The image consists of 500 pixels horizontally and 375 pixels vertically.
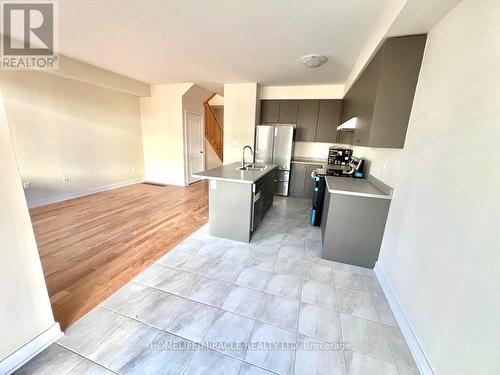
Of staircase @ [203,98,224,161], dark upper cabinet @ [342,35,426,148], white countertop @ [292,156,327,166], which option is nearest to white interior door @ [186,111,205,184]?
staircase @ [203,98,224,161]

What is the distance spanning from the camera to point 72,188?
414 cm

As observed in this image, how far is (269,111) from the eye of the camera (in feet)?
16.3

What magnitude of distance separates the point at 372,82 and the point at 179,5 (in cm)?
212

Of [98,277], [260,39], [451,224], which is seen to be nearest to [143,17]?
[260,39]

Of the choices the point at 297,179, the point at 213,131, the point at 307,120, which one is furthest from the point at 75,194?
the point at 307,120

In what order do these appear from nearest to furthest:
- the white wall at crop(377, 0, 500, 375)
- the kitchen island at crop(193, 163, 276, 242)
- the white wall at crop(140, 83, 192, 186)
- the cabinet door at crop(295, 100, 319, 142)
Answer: the white wall at crop(377, 0, 500, 375)
the kitchen island at crop(193, 163, 276, 242)
the cabinet door at crop(295, 100, 319, 142)
the white wall at crop(140, 83, 192, 186)

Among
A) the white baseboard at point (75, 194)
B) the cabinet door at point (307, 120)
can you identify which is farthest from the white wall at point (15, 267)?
the cabinet door at point (307, 120)

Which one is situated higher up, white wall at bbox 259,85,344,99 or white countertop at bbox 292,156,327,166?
white wall at bbox 259,85,344,99

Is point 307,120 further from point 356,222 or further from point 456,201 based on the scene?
point 456,201

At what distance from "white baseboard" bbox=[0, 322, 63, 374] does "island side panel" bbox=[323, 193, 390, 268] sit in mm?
2501

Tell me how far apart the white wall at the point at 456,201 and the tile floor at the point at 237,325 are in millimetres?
373

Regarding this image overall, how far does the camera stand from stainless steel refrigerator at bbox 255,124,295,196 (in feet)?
15.1

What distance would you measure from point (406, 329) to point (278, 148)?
3.81 m

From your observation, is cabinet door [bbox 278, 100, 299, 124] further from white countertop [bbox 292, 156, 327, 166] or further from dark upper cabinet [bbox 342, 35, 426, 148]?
dark upper cabinet [bbox 342, 35, 426, 148]
